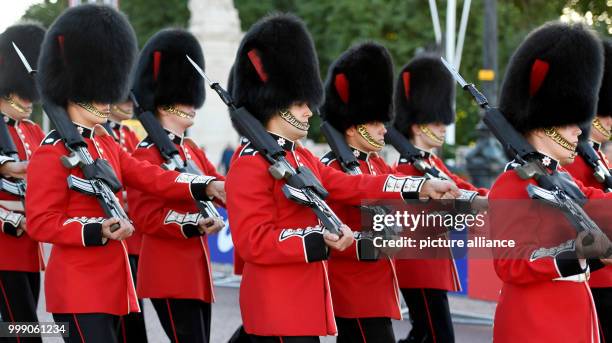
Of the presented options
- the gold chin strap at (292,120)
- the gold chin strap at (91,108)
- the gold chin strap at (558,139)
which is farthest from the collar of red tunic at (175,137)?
the gold chin strap at (558,139)

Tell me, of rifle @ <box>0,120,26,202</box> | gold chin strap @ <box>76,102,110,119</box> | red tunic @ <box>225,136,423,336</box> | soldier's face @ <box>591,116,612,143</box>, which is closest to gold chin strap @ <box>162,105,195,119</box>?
rifle @ <box>0,120,26,202</box>

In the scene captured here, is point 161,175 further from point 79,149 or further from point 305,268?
point 305,268

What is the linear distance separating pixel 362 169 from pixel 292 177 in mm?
1347

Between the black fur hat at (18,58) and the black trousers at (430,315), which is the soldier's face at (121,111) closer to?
the black fur hat at (18,58)

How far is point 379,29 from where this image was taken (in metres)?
30.6

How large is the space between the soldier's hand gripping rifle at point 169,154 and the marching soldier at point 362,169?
2.15 feet

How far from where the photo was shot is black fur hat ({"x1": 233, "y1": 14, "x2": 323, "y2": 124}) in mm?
5418

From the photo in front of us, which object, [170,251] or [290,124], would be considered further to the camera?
[170,251]

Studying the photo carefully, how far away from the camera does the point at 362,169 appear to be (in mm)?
6352

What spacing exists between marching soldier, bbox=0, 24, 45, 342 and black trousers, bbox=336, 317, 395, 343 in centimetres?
169

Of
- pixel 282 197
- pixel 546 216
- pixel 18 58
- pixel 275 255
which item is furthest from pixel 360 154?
pixel 18 58

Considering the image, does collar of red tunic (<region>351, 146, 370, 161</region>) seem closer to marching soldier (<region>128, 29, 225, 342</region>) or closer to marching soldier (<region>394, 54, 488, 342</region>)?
marching soldier (<region>394, 54, 488, 342</region>)

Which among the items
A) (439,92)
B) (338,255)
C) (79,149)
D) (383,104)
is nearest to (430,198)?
(338,255)

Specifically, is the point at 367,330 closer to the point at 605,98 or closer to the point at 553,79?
the point at 553,79
